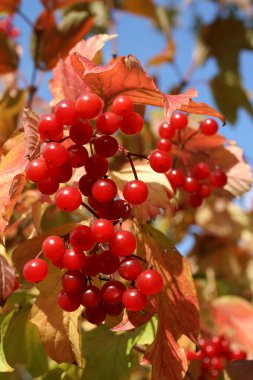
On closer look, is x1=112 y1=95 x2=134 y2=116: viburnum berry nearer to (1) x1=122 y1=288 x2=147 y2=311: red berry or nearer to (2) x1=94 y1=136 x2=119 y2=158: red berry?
(2) x1=94 y1=136 x2=119 y2=158: red berry

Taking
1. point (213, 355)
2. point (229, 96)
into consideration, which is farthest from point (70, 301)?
point (229, 96)

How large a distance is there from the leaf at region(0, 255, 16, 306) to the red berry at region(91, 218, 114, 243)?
154 millimetres

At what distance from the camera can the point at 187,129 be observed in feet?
3.43

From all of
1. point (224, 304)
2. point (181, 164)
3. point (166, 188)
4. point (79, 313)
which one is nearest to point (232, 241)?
point (224, 304)

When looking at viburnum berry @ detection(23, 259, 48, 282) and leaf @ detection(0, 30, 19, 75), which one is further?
leaf @ detection(0, 30, 19, 75)

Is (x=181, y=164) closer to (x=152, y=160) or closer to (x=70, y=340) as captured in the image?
(x=152, y=160)

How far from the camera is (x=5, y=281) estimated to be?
736mm

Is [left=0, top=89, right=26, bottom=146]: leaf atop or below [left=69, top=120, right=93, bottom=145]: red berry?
below

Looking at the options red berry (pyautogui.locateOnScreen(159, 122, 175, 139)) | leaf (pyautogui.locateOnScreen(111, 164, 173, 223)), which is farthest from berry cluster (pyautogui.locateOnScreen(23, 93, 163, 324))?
red berry (pyautogui.locateOnScreen(159, 122, 175, 139))

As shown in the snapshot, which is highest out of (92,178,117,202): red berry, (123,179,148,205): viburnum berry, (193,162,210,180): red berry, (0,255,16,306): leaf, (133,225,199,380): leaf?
(92,178,117,202): red berry

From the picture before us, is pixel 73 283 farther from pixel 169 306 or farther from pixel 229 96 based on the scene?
pixel 229 96

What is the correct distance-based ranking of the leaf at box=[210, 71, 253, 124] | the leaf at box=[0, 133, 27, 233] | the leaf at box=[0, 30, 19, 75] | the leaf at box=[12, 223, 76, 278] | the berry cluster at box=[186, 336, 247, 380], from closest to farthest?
the leaf at box=[0, 133, 27, 233] → the leaf at box=[12, 223, 76, 278] → the berry cluster at box=[186, 336, 247, 380] → the leaf at box=[0, 30, 19, 75] → the leaf at box=[210, 71, 253, 124]

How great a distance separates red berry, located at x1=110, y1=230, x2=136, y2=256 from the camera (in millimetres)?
680

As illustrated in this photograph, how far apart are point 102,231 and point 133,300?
0.10 m
